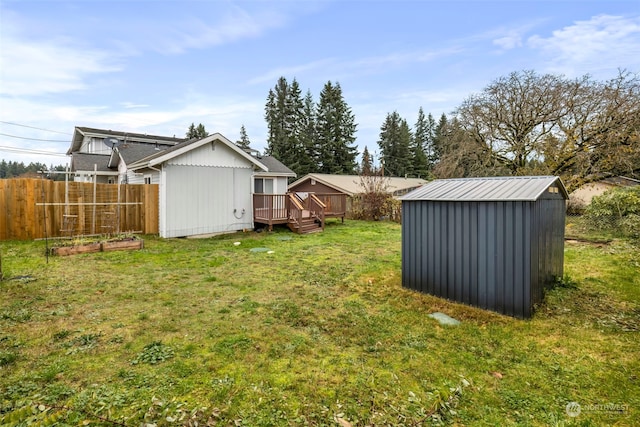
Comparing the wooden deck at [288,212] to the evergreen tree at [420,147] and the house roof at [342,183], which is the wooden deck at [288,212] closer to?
the house roof at [342,183]

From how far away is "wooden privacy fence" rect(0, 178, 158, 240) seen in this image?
8627mm

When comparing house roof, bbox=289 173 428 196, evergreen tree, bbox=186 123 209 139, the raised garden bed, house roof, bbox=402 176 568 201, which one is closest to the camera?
house roof, bbox=402 176 568 201

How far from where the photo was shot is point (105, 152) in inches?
822

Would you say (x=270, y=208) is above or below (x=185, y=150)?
below

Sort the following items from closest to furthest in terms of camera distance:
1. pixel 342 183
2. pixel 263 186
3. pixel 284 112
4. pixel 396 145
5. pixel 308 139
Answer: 1. pixel 263 186
2. pixel 342 183
3. pixel 308 139
4. pixel 284 112
5. pixel 396 145

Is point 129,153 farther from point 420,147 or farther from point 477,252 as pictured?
point 420,147

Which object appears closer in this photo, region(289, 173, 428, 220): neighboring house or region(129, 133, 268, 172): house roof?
region(129, 133, 268, 172): house roof

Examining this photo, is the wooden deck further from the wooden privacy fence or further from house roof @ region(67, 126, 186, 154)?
house roof @ region(67, 126, 186, 154)

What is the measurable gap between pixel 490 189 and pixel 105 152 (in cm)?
2335

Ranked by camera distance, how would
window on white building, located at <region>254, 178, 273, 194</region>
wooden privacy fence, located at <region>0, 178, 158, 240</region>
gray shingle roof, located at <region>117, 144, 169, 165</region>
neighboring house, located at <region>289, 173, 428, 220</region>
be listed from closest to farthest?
wooden privacy fence, located at <region>0, 178, 158, 240</region>
gray shingle roof, located at <region>117, 144, 169, 165</region>
neighboring house, located at <region>289, 173, 428, 220</region>
window on white building, located at <region>254, 178, 273, 194</region>

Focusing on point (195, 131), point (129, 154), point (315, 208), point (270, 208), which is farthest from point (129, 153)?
point (195, 131)

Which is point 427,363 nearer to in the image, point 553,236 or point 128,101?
point 553,236

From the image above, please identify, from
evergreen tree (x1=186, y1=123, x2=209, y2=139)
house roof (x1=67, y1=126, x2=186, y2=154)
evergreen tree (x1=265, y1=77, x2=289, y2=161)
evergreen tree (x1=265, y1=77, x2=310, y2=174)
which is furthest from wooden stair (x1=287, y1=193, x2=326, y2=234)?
evergreen tree (x1=186, y1=123, x2=209, y2=139)

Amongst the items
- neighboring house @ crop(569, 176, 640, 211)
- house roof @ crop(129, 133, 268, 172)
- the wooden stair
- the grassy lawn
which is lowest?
the grassy lawn
